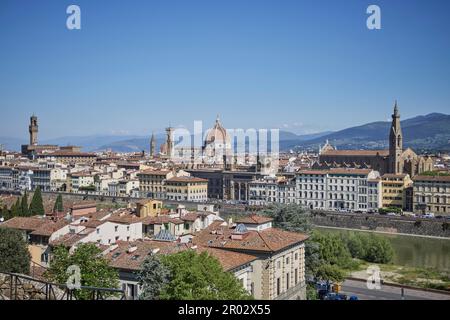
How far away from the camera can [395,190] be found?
1200 inches

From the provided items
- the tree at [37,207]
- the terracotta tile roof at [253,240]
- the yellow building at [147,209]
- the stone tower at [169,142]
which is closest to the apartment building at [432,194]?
the yellow building at [147,209]

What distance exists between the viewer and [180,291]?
6.48 metres

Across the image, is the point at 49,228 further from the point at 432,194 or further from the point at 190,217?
the point at 432,194

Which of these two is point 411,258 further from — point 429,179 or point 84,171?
point 84,171

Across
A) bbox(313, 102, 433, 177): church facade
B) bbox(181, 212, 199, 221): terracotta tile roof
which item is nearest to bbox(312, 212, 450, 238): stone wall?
bbox(313, 102, 433, 177): church facade

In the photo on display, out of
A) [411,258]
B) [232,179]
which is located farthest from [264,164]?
[411,258]

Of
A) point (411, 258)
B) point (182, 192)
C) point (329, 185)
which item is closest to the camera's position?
point (411, 258)

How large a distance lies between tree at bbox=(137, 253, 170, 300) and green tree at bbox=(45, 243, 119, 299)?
0.48 m

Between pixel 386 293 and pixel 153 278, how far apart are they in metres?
7.35

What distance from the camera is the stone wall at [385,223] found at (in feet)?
80.8

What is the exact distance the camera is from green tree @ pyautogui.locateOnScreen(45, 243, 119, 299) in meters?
7.79

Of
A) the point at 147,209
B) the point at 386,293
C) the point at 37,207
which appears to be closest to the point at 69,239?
the point at 147,209
